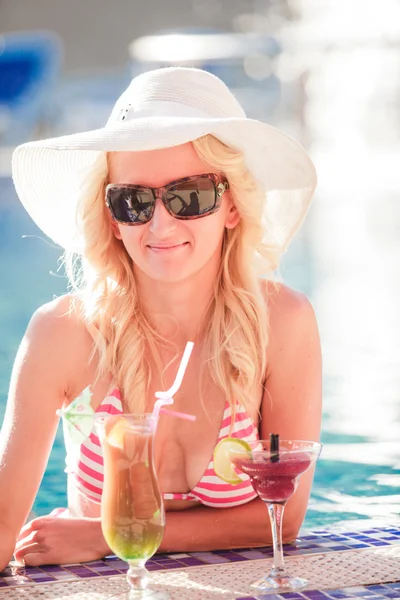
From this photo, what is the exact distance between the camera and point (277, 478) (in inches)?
86.4

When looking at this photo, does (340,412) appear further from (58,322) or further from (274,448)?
(274,448)

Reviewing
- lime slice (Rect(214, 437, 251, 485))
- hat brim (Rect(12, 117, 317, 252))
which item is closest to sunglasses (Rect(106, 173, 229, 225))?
hat brim (Rect(12, 117, 317, 252))

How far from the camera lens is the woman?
9.02 feet

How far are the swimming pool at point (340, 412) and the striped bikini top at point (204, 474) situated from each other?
54 centimetres

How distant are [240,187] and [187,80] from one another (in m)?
0.33

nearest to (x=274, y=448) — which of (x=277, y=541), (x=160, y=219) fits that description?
(x=277, y=541)

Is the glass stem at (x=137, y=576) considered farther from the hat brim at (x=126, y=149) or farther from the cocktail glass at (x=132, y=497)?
the hat brim at (x=126, y=149)

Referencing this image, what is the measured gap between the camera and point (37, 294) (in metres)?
12.0

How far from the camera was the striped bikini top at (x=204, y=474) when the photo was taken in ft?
9.28

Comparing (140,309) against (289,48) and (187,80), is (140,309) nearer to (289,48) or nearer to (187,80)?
(187,80)

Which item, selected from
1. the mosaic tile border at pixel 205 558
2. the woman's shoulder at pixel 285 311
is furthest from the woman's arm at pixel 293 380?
the mosaic tile border at pixel 205 558

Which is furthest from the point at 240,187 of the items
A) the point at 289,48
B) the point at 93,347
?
the point at 289,48

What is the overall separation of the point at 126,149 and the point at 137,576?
1163 millimetres

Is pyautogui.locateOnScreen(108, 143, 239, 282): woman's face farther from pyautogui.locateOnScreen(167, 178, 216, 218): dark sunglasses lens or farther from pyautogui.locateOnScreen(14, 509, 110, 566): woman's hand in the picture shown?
pyautogui.locateOnScreen(14, 509, 110, 566): woman's hand
